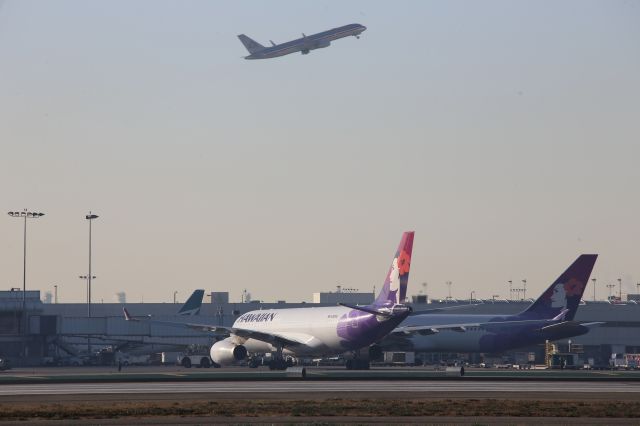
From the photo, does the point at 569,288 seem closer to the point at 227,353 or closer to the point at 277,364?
the point at 277,364

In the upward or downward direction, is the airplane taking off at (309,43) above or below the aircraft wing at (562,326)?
above

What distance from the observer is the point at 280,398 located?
65.8m

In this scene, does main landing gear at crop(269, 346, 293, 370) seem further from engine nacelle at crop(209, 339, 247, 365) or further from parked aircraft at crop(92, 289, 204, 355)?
parked aircraft at crop(92, 289, 204, 355)

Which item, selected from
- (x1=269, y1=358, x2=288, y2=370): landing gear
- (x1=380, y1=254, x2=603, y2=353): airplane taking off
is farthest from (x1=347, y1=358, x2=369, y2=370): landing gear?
(x1=269, y1=358, x2=288, y2=370): landing gear

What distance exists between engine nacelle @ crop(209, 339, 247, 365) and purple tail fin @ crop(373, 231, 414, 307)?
18.4 metres

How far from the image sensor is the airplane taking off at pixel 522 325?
4525 inches

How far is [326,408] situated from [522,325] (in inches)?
2454

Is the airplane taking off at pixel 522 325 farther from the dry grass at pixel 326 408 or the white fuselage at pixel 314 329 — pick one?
the dry grass at pixel 326 408

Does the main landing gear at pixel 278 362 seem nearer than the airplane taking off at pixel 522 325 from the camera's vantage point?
Yes

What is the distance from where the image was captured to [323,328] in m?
111

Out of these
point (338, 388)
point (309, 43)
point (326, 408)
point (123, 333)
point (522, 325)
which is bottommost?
point (326, 408)

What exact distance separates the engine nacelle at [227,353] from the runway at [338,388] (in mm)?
30991

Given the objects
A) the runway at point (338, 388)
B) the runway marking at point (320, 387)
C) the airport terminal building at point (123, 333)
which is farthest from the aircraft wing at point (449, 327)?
the runway marking at point (320, 387)

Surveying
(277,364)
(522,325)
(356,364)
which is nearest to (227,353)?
(277,364)
